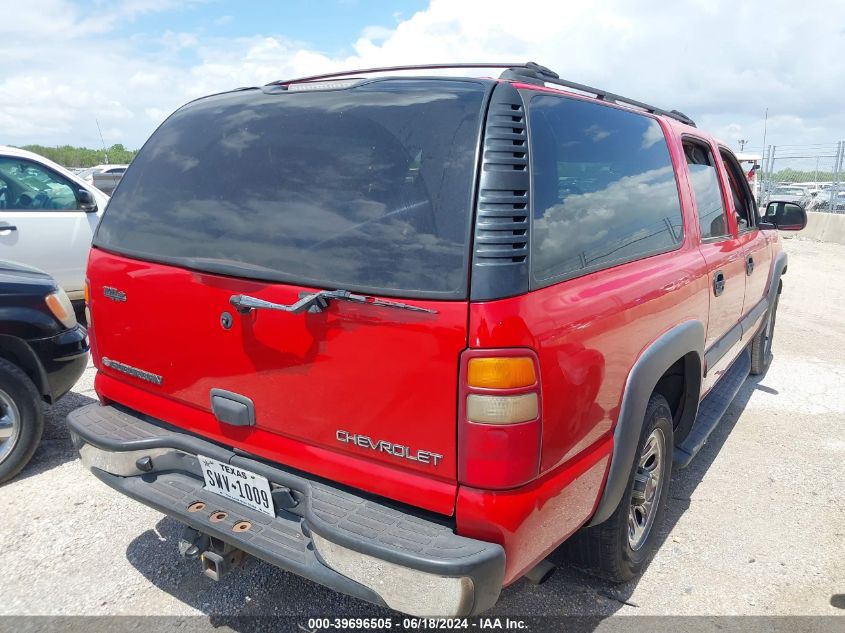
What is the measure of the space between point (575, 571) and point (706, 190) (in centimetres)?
207

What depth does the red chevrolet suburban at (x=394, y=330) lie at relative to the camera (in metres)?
1.81

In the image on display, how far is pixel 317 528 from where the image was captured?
1.93m

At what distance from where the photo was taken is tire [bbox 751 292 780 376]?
541 centimetres

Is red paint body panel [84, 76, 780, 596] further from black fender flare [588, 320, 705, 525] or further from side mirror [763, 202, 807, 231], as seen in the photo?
side mirror [763, 202, 807, 231]

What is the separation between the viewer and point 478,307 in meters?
1.75

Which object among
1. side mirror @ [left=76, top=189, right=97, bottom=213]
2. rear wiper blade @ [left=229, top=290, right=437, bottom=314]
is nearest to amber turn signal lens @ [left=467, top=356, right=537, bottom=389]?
rear wiper blade @ [left=229, top=290, right=437, bottom=314]

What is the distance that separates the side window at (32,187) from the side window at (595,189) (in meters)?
5.54

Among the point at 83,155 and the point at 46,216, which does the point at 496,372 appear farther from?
the point at 83,155

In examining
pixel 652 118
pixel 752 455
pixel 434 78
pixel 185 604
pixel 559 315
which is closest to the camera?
pixel 559 315

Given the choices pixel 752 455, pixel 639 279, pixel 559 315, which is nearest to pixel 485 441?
pixel 559 315

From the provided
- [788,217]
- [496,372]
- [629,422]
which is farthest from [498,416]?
[788,217]

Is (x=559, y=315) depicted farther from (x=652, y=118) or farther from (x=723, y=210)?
(x=723, y=210)

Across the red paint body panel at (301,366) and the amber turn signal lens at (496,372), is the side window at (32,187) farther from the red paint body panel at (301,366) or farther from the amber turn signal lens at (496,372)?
the amber turn signal lens at (496,372)

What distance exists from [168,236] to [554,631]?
2.09m
